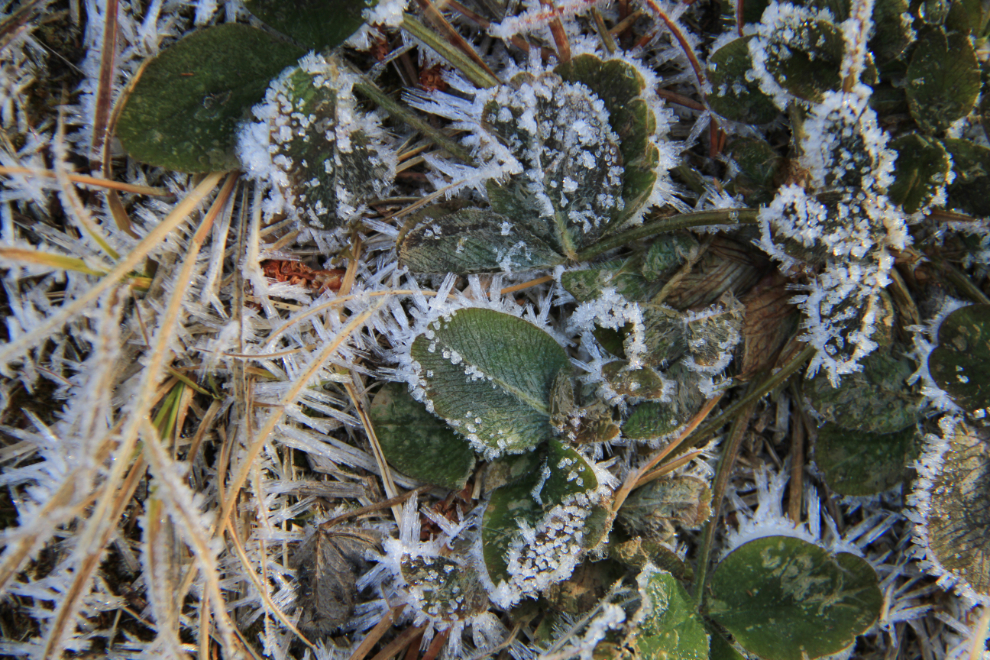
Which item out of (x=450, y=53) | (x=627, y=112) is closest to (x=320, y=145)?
(x=450, y=53)

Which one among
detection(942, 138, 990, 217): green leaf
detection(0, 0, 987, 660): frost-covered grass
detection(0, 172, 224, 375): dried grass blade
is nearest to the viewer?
detection(0, 172, 224, 375): dried grass blade

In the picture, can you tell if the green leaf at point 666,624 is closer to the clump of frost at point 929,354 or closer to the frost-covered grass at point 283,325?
the frost-covered grass at point 283,325

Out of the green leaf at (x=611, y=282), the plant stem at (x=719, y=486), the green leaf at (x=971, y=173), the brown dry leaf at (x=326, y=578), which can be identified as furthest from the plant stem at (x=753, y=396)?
the brown dry leaf at (x=326, y=578)

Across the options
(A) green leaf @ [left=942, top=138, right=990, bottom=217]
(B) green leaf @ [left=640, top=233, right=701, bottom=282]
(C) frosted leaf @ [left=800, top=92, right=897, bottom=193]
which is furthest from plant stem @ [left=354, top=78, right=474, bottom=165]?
(A) green leaf @ [left=942, top=138, right=990, bottom=217]

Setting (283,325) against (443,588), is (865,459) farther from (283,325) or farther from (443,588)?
(283,325)

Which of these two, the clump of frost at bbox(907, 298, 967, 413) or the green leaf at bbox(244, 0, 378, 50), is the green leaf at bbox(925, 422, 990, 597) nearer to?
the clump of frost at bbox(907, 298, 967, 413)

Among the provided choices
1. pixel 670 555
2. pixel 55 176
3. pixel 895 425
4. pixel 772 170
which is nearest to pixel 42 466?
pixel 55 176
